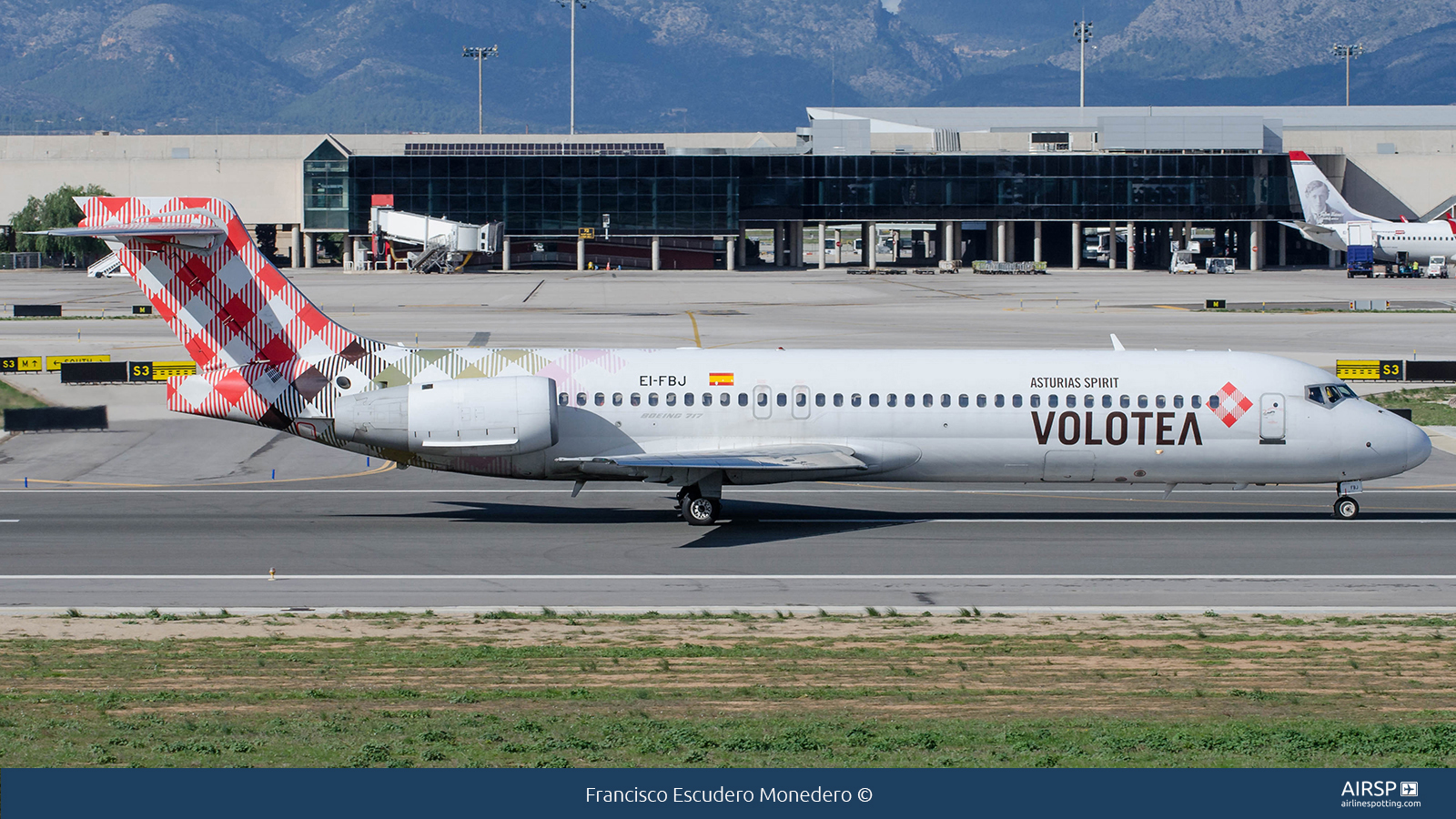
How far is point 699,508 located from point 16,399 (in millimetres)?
29223

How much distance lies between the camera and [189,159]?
149 metres

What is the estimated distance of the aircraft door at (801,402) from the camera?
A: 3066 centimetres

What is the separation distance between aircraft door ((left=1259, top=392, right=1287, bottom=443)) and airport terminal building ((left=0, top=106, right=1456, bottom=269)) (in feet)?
384

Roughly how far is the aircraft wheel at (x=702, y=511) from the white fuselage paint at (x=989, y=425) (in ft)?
2.84

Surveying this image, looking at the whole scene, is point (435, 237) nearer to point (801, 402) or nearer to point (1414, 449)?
point (801, 402)

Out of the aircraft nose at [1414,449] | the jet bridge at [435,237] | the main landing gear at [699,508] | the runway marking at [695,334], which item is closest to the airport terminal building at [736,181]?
the jet bridge at [435,237]

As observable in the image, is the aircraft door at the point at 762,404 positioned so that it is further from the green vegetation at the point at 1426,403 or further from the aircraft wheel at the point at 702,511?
the green vegetation at the point at 1426,403

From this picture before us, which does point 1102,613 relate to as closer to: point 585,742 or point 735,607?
point 735,607

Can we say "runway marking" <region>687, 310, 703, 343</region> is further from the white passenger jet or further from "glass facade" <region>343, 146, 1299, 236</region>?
the white passenger jet

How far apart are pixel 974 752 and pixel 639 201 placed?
438 ft

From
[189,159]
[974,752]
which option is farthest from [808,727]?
[189,159]

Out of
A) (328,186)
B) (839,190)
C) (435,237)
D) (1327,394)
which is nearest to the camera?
(1327,394)

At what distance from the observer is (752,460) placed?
29562mm

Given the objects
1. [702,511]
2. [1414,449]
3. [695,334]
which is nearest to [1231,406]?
[1414,449]
